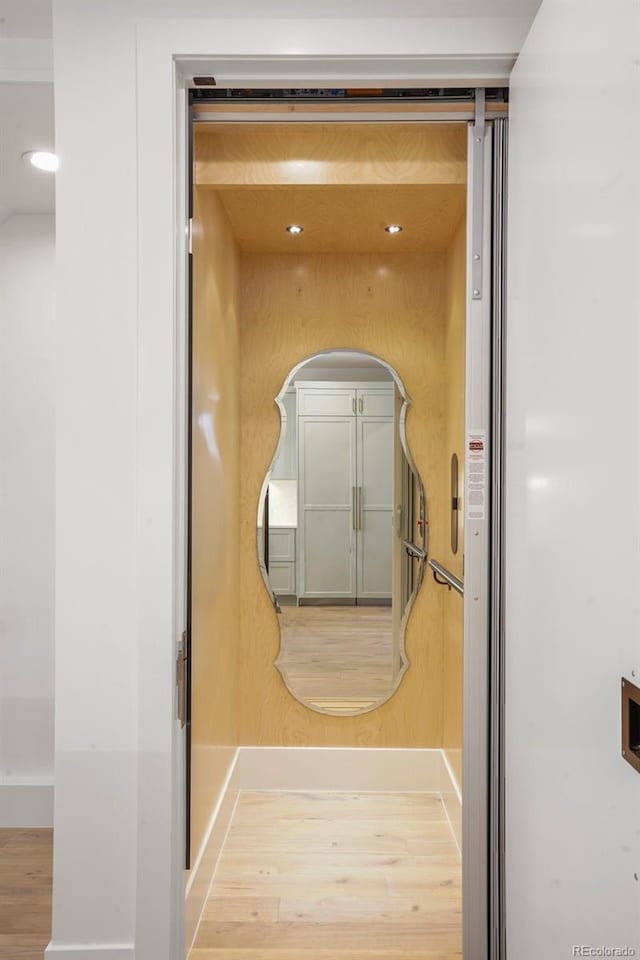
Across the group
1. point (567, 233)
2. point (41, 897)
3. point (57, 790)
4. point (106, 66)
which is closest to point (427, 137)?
point (106, 66)

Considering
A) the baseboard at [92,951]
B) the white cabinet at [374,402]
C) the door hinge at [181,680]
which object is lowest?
the baseboard at [92,951]

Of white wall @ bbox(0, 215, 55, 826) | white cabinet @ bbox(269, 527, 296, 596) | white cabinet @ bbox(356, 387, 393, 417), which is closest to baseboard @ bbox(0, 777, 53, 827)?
white wall @ bbox(0, 215, 55, 826)

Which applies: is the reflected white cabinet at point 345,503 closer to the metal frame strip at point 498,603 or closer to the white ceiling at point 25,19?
the metal frame strip at point 498,603

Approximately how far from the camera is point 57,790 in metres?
1.44

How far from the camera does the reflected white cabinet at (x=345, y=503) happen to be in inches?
116

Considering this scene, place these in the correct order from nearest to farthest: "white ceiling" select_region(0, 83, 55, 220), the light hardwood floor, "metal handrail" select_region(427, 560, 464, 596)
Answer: "white ceiling" select_region(0, 83, 55, 220)
the light hardwood floor
"metal handrail" select_region(427, 560, 464, 596)

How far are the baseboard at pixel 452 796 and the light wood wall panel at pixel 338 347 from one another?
A: 166 mm

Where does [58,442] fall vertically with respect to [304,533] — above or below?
above

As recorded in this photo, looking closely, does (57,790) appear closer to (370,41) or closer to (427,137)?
(370,41)

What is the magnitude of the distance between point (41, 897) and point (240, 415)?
186 cm

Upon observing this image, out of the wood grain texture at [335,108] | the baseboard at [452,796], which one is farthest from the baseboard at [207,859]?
the wood grain texture at [335,108]

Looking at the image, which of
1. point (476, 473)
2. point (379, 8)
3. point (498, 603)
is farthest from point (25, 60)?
point (498, 603)

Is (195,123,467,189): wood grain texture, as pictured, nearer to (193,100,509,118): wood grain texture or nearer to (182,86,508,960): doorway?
(182,86,508,960): doorway

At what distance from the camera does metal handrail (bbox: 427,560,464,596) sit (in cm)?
227
